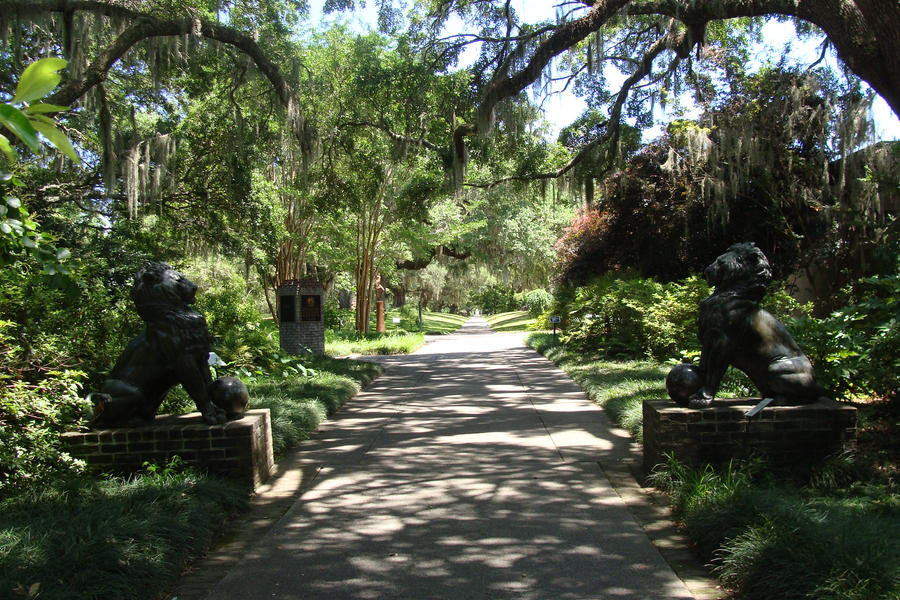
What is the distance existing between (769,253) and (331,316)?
1618 cm

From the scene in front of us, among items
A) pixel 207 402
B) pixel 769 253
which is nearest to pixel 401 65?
pixel 769 253

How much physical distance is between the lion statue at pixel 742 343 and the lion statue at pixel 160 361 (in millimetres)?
3757

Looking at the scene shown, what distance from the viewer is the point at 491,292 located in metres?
74.0

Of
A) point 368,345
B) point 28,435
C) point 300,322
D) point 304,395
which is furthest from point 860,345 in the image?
point 368,345

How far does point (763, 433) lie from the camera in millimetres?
5023

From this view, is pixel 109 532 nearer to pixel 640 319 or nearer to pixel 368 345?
pixel 640 319

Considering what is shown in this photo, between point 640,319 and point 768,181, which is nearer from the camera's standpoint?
point 640,319

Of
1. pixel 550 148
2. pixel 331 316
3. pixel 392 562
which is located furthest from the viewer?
pixel 331 316

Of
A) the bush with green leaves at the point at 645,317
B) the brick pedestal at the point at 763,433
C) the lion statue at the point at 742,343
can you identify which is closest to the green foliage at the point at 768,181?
the bush with green leaves at the point at 645,317

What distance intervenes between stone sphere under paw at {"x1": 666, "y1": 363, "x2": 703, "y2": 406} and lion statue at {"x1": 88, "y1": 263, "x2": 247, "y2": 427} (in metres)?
3.56

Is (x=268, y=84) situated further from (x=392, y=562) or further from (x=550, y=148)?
(x=392, y=562)

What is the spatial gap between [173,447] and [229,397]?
21.9 inches

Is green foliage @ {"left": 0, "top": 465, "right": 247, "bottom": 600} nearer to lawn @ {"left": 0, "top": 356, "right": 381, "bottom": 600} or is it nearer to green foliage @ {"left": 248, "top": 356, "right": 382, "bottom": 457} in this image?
lawn @ {"left": 0, "top": 356, "right": 381, "bottom": 600}

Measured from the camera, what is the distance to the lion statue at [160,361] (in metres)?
5.09
